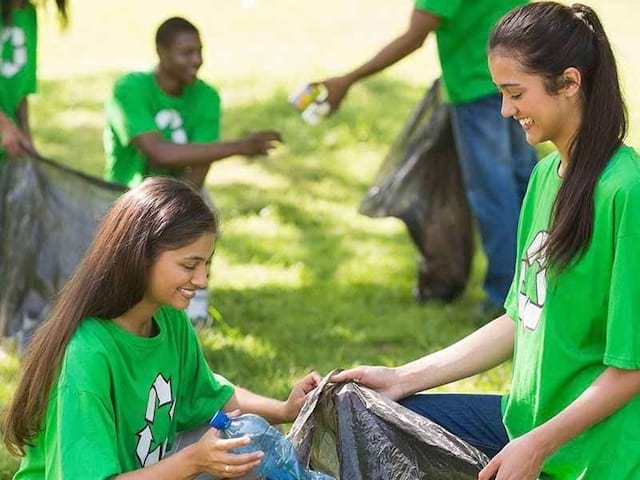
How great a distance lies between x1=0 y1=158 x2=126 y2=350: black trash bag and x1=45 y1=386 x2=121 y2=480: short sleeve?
238 cm

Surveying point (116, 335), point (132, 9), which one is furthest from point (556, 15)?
point (132, 9)

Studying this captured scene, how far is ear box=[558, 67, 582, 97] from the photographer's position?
2.77m

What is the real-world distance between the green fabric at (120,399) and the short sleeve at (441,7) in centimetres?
247

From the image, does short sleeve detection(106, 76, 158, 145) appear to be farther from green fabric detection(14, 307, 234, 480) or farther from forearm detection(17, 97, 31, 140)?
green fabric detection(14, 307, 234, 480)

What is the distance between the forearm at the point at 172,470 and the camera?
2779 mm

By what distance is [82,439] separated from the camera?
278cm

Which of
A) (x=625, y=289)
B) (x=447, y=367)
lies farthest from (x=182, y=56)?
(x=625, y=289)

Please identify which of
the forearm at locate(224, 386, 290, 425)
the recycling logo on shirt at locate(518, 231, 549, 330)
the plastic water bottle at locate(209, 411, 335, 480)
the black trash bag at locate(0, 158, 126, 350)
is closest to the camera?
→ the recycling logo on shirt at locate(518, 231, 549, 330)

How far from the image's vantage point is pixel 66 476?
2760 mm

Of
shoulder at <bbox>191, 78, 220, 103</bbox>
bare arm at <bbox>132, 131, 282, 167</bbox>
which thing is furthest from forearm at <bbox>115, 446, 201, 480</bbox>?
shoulder at <bbox>191, 78, 220, 103</bbox>

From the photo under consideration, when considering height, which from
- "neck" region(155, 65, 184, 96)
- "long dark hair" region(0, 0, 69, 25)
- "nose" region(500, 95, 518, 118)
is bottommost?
"neck" region(155, 65, 184, 96)

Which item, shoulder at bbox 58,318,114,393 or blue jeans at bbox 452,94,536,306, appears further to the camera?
blue jeans at bbox 452,94,536,306

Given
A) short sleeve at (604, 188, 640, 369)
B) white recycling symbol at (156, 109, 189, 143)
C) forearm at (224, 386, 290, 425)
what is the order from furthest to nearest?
white recycling symbol at (156, 109, 189, 143), forearm at (224, 386, 290, 425), short sleeve at (604, 188, 640, 369)

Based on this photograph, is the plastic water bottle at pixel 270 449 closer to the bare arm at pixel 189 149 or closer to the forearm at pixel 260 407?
the forearm at pixel 260 407
